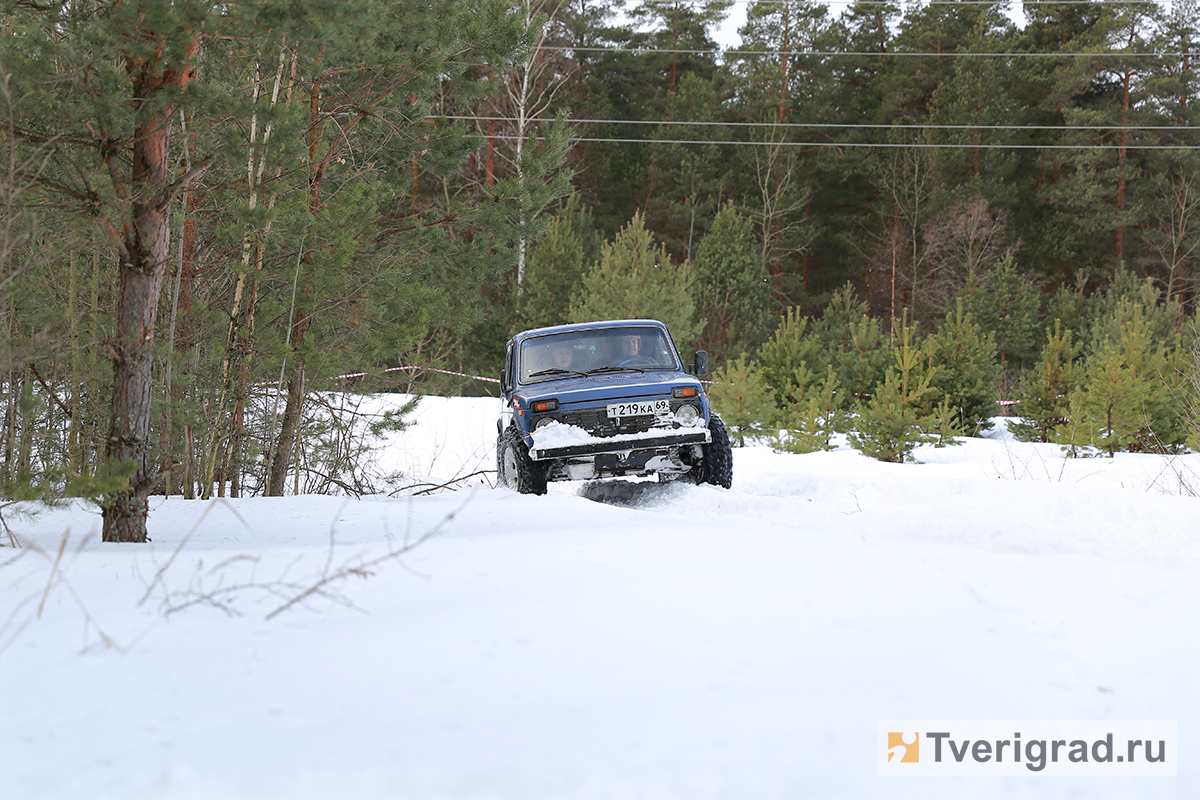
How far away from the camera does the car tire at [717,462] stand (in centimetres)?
823

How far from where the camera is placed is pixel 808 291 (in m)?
41.1

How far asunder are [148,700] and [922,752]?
220 centimetres

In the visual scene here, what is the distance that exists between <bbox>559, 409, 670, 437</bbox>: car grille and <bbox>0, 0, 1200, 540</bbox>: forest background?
2.20 metres

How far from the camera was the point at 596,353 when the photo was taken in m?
9.05

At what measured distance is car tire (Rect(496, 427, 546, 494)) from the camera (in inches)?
308

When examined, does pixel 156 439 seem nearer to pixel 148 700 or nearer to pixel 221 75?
pixel 221 75

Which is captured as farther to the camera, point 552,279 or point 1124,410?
point 552,279

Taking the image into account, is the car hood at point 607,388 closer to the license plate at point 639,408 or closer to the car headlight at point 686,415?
the license plate at point 639,408

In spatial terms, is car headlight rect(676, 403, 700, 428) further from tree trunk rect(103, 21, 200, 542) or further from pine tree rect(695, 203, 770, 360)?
pine tree rect(695, 203, 770, 360)

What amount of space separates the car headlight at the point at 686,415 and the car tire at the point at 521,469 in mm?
1226

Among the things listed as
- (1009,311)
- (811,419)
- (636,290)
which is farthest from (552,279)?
(1009,311)

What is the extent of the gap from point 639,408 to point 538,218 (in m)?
3.47

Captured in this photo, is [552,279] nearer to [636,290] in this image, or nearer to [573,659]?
[636,290]


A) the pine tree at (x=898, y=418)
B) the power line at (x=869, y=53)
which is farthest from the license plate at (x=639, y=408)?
the power line at (x=869, y=53)
